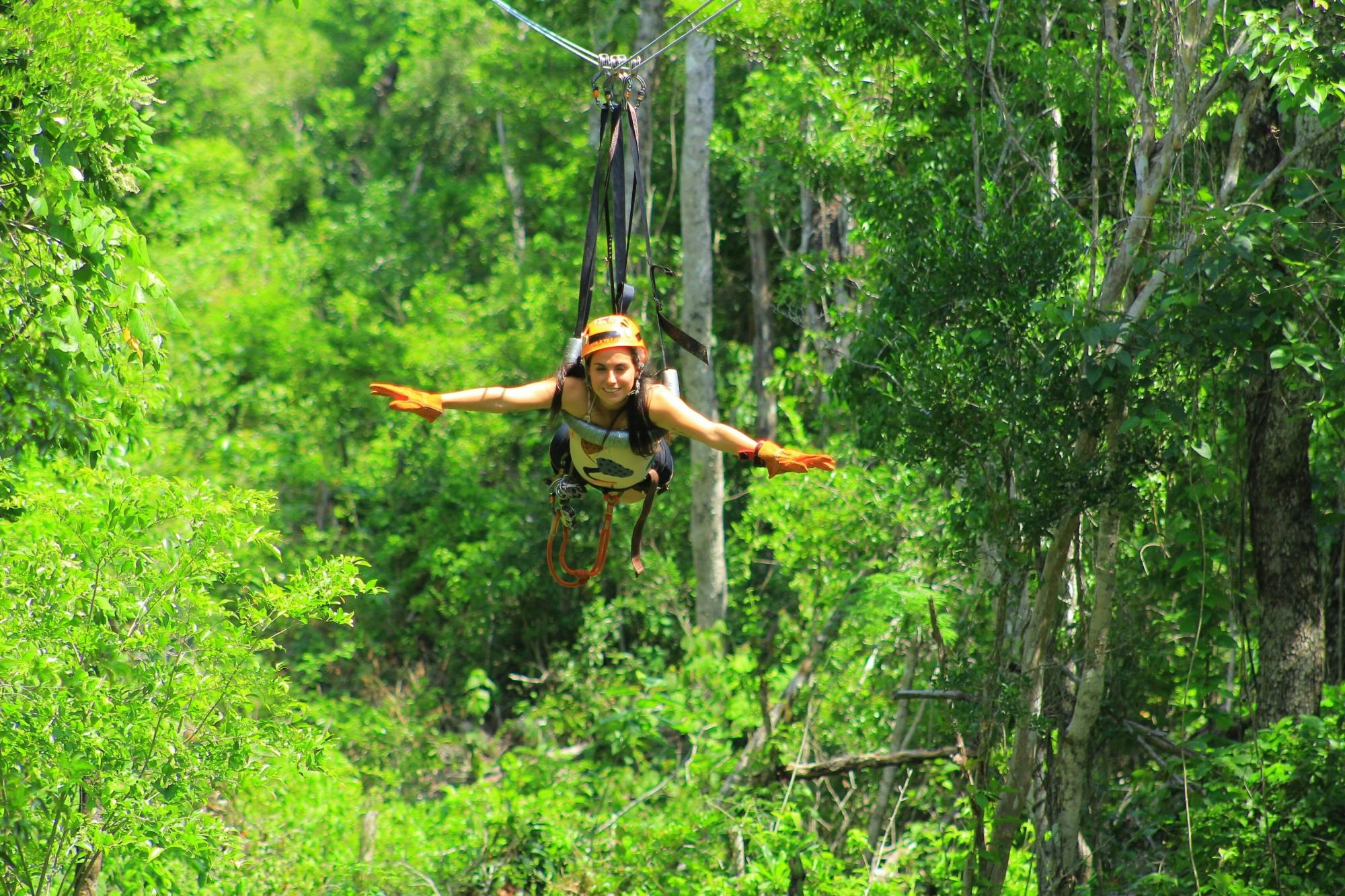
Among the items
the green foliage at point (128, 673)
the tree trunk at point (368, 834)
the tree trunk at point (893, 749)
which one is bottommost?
the tree trunk at point (368, 834)

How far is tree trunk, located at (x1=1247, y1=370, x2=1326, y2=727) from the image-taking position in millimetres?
6035

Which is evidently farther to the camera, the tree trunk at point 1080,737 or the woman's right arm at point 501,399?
the tree trunk at point 1080,737

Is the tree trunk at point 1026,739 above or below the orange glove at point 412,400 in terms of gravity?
below

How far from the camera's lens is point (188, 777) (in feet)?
15.1

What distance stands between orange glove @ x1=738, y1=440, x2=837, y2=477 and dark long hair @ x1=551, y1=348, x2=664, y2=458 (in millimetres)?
374

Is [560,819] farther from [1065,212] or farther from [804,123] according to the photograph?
[804,123]

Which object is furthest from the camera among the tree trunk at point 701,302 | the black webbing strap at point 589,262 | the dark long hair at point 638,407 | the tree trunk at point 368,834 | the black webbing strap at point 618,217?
the tree trunk at point 701,302

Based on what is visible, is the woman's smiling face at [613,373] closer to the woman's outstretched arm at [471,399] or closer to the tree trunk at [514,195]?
the woman's outstretched arm at [471,399]

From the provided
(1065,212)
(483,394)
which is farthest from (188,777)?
(1065,212)

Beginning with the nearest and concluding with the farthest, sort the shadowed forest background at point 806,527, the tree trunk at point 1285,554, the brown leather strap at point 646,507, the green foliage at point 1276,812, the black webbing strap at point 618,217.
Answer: the brown leather strap at point 646,507
the black webbing strap at point 618,217
the shadowed forest background at point 806,527
the green foliage at point 1276,812
the tree trunk at point 1285,554

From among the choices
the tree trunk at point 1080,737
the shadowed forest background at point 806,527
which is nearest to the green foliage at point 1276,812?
the shadowed forest background at point 806,527

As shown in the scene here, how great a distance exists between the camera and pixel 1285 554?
240 inches

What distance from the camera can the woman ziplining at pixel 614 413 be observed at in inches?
140

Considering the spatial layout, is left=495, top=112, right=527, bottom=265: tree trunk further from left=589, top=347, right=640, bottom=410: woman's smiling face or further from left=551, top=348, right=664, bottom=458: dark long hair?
left=589, top=347, right=640, bottom=410: woman's smiling face
